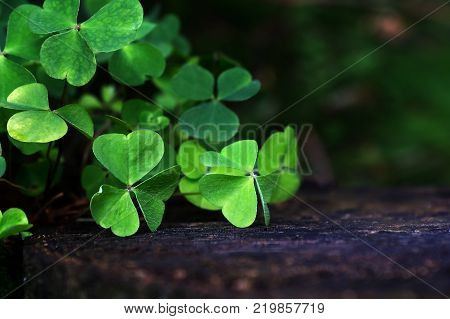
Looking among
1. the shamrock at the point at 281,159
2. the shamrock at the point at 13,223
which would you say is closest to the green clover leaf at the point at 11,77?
the shamrock at the point at 13,223

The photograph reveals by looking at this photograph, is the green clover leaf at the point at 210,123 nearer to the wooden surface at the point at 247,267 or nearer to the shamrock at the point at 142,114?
the shamrock at the point at 142,114

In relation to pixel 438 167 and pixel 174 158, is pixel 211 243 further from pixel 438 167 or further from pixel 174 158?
pixel 438 167

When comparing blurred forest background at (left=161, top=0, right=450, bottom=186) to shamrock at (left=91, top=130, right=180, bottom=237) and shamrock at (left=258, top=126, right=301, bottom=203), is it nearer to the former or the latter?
shamrock at (left=258, top=126, right=301, bottom=203)

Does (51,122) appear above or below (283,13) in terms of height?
below

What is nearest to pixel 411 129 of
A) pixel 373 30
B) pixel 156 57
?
pixel 373 30

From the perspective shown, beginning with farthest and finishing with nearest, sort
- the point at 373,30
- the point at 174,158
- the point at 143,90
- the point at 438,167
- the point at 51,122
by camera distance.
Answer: the point at 373,30
the point at 438,167
the point at 143,90
the point at 174,158
the point at 51,122

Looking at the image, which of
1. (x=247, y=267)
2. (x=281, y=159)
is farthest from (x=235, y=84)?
(x=247, y=267)

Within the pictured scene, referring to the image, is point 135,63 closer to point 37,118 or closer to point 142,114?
point 142,114
